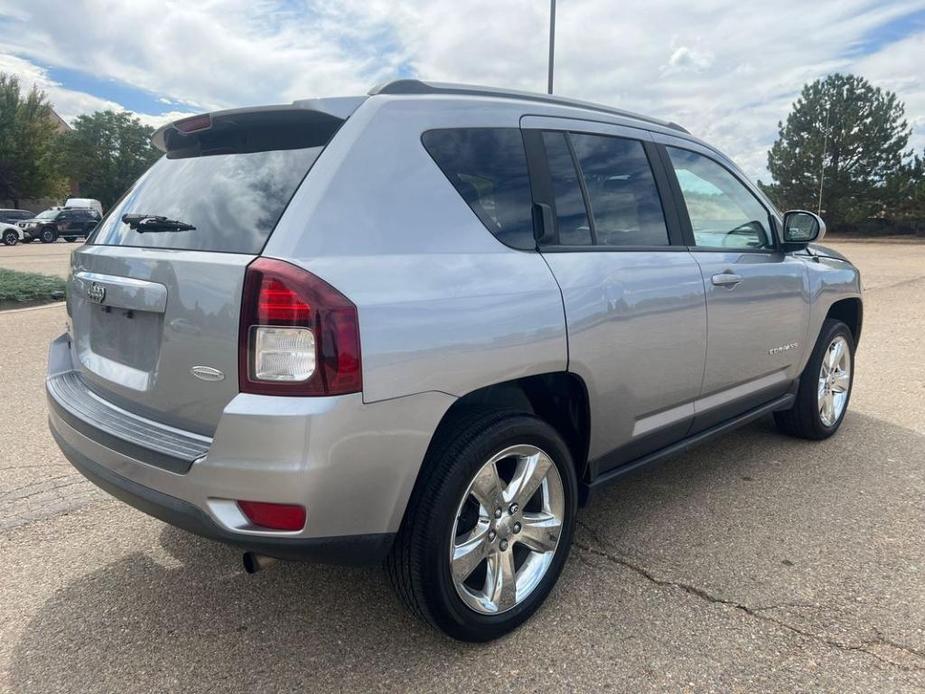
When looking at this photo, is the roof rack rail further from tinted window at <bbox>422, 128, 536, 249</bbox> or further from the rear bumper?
the rear bumper

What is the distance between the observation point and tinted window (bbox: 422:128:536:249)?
239 cm

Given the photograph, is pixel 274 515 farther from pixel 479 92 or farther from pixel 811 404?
pixel 811 404

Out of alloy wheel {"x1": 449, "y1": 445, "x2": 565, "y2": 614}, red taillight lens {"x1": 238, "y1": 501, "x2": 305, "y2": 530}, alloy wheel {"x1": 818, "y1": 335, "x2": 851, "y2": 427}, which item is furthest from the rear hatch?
alloy wheel {"x1": 818, "y1": 335, "x2": 851, "y2": 427}

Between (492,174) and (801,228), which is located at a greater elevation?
(492,174)

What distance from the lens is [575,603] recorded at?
264 cm

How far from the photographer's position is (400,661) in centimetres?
231

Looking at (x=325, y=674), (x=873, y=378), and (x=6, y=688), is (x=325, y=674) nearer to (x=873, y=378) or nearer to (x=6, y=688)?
(x=6, y=688)

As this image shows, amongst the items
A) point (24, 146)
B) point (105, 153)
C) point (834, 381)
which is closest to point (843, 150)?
point (834, 381)

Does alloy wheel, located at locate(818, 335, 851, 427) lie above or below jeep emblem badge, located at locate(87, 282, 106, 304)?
below

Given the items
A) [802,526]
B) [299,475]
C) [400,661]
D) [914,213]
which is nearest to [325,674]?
[400,661]

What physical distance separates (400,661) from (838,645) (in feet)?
4.78

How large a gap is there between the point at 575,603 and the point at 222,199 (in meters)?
1.89

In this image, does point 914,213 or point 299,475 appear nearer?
point 299,475

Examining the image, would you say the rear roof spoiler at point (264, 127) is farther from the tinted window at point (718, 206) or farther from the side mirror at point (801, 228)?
the side mirror at point (801, 228)
